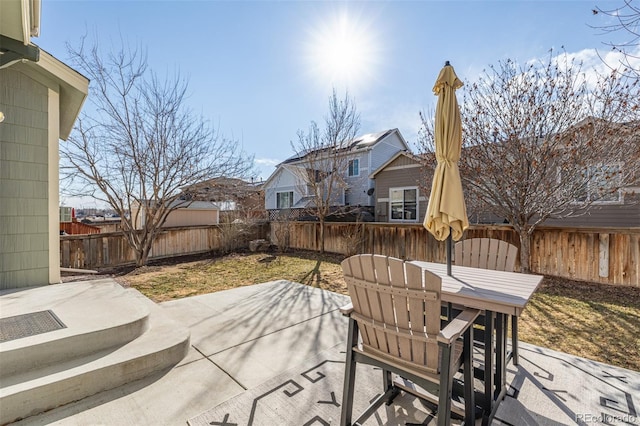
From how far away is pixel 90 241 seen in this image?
324 inches

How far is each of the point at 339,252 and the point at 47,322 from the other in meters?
8.74

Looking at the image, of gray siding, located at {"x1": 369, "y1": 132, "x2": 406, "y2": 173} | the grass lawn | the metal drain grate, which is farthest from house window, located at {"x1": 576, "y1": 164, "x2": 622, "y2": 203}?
gray siding, located at {"x1": 369, "y1": 132, "x2": 406, "y2": 173}

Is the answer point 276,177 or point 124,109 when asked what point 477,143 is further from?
point 276,177

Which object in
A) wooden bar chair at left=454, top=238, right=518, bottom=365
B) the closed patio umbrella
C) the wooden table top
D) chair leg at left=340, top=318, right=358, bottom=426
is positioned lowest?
chair leg at left=340, top=318, right=358, bottom=426

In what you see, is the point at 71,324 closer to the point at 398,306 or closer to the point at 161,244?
the point at 398,306

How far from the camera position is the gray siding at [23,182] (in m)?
4.07

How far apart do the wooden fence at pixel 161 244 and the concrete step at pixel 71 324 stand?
15.6 feet

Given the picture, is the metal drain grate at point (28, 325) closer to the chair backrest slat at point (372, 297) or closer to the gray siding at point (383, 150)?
the chair backrest slat at point (372, 297)

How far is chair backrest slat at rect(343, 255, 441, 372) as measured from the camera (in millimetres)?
1702

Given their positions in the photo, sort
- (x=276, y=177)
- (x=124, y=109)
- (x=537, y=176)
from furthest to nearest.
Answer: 1. (x=276, y=177)
2. (x=124, y=109)
3. (x=537, y=176)

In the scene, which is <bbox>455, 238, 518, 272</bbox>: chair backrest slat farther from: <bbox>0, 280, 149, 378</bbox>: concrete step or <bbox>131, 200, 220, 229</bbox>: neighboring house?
<bbox>131, 200, 220, 229</bbox>: neighboring house

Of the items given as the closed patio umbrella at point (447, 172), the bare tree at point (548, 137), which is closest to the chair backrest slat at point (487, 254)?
the closed patio umbrella at point (447, 172)

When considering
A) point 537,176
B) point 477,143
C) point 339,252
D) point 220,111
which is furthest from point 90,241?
point 537,176

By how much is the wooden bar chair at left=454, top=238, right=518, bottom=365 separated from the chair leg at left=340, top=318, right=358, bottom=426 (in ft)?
7.37
